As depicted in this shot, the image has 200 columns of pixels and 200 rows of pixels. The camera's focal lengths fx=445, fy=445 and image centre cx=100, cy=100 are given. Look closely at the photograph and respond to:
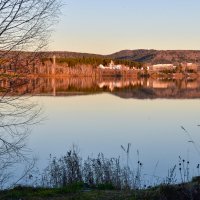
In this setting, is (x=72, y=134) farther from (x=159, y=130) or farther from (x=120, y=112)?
(x=120, y=112)

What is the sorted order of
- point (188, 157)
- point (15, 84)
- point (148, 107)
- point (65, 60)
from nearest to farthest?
point (15, 84), point (188, 157), point (148, 107), point (65, 60)

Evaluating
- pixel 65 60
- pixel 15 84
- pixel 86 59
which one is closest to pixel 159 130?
pixel 15 84

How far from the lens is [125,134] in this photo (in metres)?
19.1

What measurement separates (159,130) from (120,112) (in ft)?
29.6

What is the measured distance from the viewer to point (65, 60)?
350 feet

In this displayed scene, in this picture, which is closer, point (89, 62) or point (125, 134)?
point (125, 134)

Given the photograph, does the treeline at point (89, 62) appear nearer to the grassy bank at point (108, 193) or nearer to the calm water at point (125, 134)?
the calm water at point (125, 134)

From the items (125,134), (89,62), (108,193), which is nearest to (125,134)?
(125,134)

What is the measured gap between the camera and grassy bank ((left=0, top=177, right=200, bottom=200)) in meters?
5.01

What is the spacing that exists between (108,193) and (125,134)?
13.3 metres

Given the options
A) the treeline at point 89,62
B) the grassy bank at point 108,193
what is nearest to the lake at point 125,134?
the grassy bank at point 108,193

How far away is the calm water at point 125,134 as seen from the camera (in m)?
14.1

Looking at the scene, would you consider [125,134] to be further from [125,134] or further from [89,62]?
[89,62]

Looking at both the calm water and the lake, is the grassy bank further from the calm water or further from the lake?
the calm water
